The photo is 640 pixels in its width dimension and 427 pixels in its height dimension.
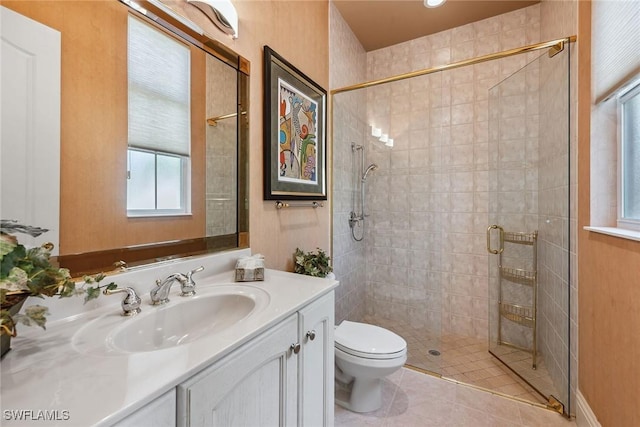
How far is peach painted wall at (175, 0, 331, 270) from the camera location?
1.45 metres

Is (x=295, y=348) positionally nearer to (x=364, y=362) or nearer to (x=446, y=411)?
(x=364, y=362)

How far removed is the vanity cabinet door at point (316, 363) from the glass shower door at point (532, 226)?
1.44m

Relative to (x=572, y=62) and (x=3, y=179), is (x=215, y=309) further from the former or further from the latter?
(x=572, y=62)

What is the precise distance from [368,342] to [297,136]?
4.36 ft

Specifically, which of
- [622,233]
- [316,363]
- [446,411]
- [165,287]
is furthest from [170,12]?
[446,411]

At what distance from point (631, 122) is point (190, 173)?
1.97 metres

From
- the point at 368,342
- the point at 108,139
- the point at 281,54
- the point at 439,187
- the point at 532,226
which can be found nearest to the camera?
the point at 108,139

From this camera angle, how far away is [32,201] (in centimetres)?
74

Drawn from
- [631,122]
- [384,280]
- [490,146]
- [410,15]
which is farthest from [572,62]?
[384,280]

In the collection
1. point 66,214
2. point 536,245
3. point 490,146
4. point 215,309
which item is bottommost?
point 215,309

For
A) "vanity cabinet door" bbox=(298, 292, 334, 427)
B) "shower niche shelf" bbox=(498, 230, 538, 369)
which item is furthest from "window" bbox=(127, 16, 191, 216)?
"shower niche shelf" bbox=(498, 230, 538, 369)

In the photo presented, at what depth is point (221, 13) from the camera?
3.99ft

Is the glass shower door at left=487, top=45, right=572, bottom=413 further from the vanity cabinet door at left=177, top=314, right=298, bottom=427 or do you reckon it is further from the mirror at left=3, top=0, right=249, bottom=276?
the mirror at left=3, top=0, right=249, bottom=276

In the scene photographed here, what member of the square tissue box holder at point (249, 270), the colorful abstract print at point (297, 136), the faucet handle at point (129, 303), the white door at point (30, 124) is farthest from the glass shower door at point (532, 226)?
the white door at point (30, 124)
